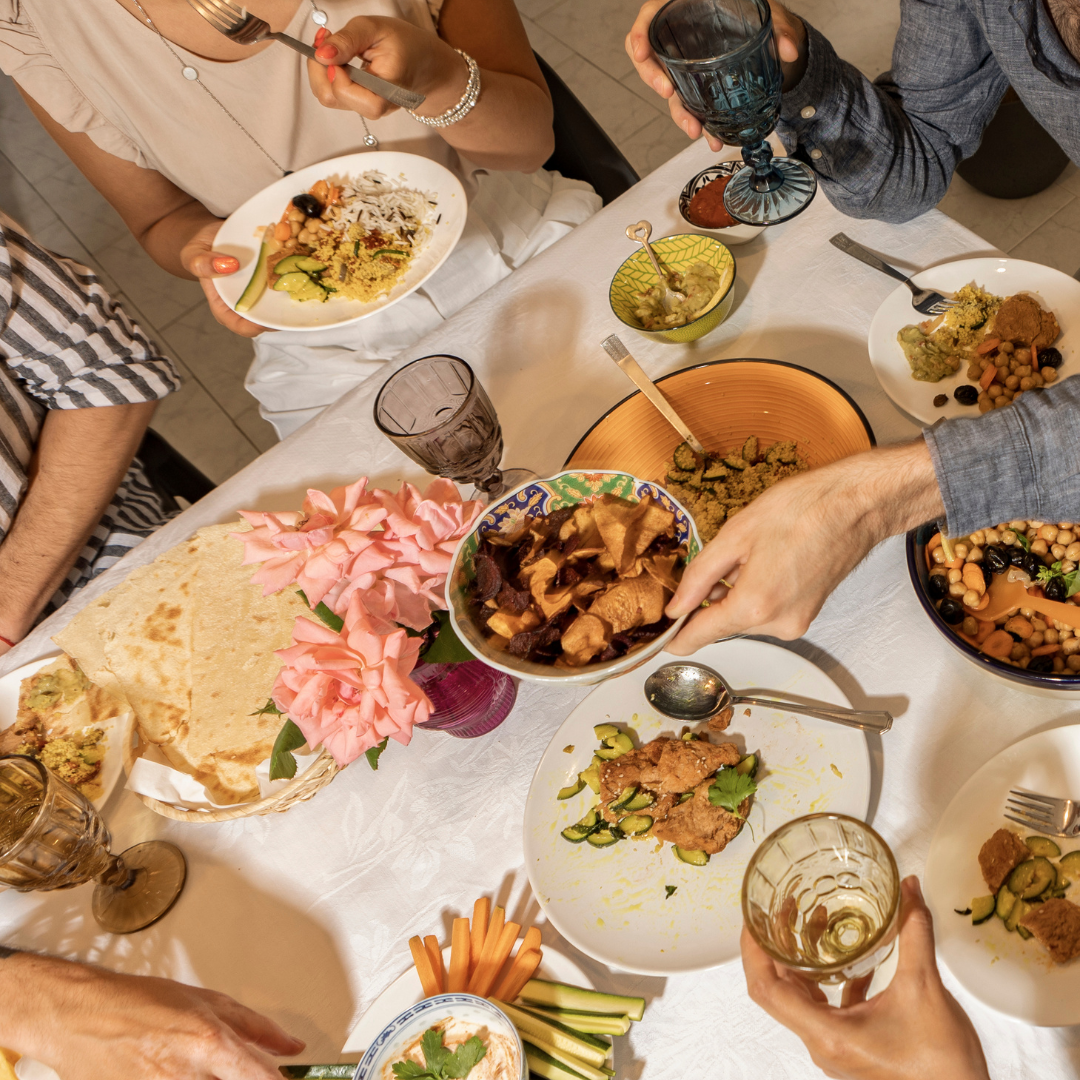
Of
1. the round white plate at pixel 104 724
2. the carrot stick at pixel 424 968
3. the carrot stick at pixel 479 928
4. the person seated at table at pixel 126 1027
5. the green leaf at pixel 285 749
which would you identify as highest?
the green leaf at pixel 285 749

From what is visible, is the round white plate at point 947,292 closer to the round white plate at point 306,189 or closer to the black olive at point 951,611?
the black olive at point 951,611

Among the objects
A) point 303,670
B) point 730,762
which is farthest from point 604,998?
point 303,670

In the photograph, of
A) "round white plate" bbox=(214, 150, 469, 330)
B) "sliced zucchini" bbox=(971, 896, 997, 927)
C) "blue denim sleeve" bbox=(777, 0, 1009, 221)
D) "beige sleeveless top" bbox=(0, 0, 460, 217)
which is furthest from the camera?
"beige sleeveless top" bbox=(0, 0, 460, 217)

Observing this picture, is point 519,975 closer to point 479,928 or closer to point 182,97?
point 479,928

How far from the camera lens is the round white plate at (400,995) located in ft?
3.14

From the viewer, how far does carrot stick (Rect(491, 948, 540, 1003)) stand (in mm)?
953

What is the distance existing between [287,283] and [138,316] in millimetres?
2881

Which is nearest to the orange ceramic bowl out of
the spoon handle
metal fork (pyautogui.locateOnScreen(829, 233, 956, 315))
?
metal fork (pyautogui.locateOnScreen(829, 233, 956, 315))

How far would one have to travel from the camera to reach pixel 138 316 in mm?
4051

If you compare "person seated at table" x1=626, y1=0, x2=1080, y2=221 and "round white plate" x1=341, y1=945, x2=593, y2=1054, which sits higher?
"person seated at table" x1=626, y1=0, x2=1080, y2=221

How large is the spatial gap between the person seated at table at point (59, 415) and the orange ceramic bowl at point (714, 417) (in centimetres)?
111

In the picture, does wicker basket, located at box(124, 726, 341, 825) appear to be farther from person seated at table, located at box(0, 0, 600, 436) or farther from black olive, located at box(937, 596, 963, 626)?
person seated at table, located at box(0, 0, 600, 436)

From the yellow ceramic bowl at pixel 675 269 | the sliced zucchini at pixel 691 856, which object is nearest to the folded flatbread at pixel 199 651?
the sliced zucchini at pixel 691 856

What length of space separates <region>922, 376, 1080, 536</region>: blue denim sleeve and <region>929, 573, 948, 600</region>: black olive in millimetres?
57
